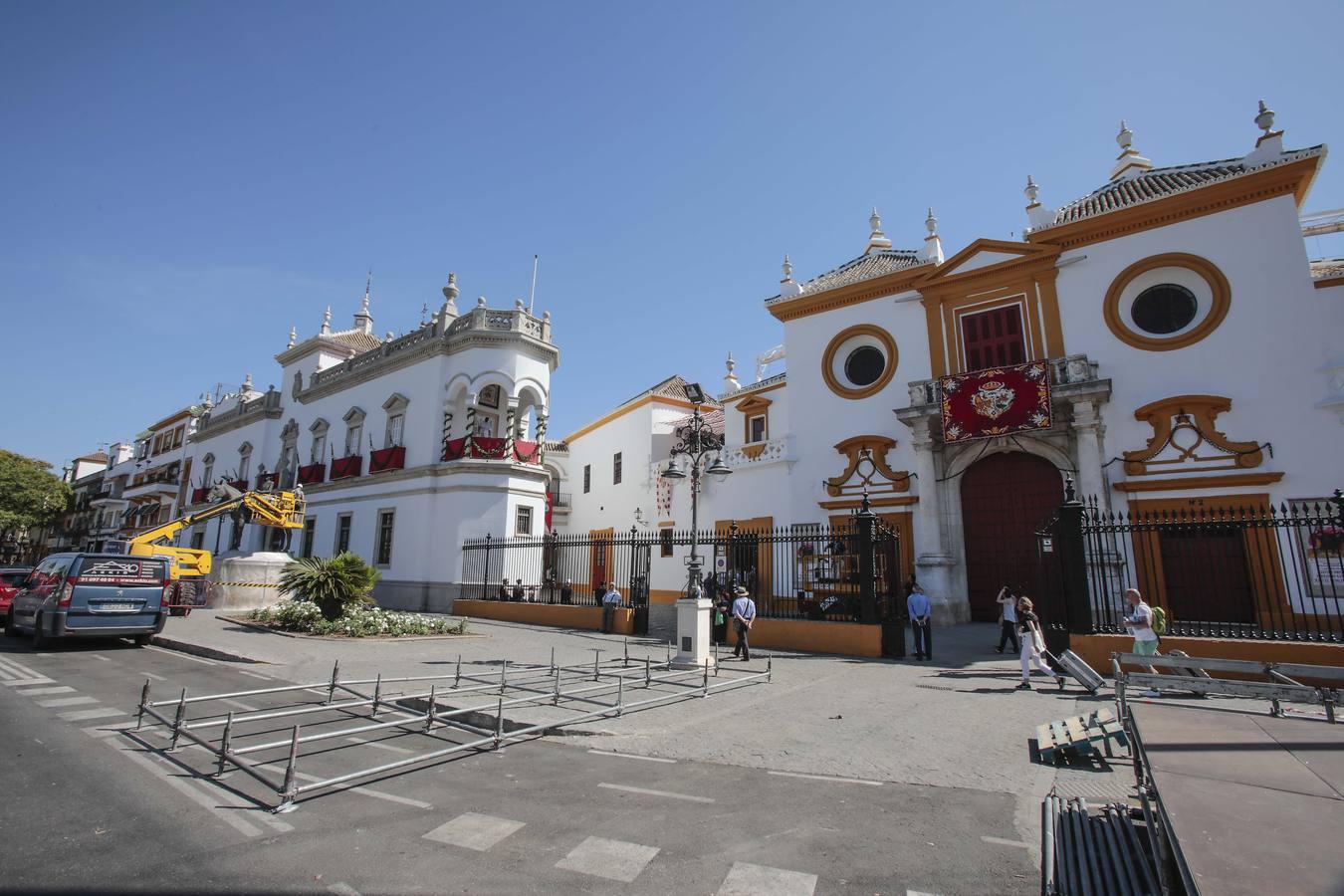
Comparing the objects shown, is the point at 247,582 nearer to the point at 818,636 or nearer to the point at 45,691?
the point at 45,691

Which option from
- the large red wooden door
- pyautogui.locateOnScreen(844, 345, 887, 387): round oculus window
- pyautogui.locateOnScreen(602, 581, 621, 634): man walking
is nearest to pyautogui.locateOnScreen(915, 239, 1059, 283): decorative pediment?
pyautogui.locateOnScreen(844, 345, 887, 387): round oculus window

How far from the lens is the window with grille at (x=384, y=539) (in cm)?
2634

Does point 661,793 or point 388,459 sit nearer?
point 661,793

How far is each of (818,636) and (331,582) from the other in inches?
474

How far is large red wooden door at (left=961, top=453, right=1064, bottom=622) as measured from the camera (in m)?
18.1

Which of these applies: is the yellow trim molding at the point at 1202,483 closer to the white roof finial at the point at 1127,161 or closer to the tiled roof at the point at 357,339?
the white roof finial at the point at 1127,161

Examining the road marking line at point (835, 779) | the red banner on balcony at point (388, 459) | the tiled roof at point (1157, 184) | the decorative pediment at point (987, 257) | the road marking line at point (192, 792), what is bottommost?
the road marking line at point (835, 779)

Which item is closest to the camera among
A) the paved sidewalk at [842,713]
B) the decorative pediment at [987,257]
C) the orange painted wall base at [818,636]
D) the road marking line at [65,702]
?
the paved sidewalk at [842,713]

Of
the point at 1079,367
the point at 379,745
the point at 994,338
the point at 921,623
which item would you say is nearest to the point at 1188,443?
the point at 1079,367

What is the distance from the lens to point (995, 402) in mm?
18109

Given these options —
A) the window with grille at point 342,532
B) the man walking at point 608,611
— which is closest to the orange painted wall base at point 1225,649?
the man walking at point 608,611

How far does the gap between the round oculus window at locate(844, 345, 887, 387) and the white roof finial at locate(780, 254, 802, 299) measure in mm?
3476

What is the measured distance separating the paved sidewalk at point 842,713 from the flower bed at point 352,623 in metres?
1.11

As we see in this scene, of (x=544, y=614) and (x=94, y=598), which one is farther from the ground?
(x=94, y=598)
